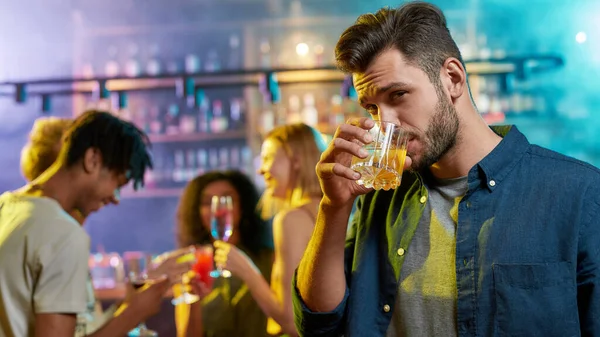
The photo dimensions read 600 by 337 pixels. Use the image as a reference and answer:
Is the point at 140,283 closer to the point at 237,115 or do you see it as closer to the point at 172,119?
the point at 237,115

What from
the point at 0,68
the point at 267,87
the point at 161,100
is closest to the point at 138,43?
the point at 161,100

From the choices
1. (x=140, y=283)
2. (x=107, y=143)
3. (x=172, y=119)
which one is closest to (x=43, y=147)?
(x=107, y=143)

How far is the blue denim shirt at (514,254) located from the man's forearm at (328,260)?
3cm

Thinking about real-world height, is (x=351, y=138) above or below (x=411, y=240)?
above

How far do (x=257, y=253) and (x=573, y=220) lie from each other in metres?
2.07

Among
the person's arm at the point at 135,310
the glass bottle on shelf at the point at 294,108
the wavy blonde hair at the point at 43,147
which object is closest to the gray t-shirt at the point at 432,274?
the person's arm at the point at 135,310

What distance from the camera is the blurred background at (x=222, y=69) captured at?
211 inches

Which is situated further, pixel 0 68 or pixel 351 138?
pixel 0 68

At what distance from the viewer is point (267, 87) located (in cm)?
461

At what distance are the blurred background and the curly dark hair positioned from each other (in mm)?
1688

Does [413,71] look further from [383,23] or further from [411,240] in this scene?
[411,240]

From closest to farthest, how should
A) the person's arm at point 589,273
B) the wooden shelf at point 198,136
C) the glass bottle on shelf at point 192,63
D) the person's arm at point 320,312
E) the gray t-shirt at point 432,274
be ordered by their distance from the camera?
the person's arm at point 589,273 < the gray t-shirt at point 432,274 < the person's arm at point 320,312 < the wooden shelf at point 198,136 < the glass bottle on shelf at point 192,63

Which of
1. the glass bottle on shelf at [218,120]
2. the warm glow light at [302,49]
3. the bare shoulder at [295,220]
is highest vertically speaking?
the warm glow light at [302,49]

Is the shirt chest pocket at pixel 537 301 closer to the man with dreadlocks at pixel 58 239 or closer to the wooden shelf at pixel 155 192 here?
the man with dreadlocks at pixel 58 239
